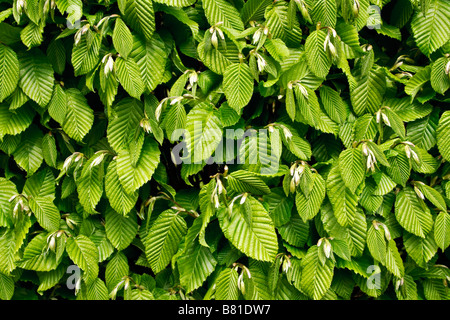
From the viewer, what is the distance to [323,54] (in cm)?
159

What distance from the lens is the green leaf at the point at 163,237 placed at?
175 centimetres

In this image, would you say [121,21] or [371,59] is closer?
[121,21]

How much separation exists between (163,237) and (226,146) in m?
0.51

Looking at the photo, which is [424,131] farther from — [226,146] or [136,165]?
[136,165]

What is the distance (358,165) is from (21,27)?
1614mm

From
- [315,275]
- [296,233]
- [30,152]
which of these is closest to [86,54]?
[30,152]

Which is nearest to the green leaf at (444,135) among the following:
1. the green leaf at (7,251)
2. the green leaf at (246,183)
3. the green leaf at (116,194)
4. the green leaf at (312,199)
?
the green leaf at (312,199)

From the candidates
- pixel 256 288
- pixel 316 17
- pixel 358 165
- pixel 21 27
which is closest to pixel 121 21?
pixel 21 27

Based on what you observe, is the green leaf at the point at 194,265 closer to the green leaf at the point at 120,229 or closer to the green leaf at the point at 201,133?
the green leaf at the point at 120,229

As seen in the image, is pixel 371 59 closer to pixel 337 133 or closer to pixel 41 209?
pixel 337 133

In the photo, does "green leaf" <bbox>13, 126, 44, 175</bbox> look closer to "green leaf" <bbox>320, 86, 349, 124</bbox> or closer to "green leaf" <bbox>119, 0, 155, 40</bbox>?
"green leaf" <bbox>119, 0, 155, 40</bbox>

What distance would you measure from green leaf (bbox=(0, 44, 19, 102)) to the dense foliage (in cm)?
1

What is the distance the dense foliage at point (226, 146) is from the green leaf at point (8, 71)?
1 centimetres

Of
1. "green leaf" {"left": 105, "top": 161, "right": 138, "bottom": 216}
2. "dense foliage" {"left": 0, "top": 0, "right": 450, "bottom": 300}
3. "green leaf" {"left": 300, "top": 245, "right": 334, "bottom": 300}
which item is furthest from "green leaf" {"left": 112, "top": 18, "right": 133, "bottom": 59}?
"green leaf" {"left": 300, "top": 245, "right": 334, "bottom": 300}
